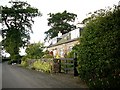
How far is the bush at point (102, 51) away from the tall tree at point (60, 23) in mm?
68170

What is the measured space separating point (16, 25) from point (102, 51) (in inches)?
2172

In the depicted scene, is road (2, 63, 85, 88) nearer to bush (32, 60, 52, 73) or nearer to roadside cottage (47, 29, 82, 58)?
bush (32, 60, 52, 73)

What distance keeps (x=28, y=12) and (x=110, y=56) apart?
181 ft

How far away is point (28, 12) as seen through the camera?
63656 mm

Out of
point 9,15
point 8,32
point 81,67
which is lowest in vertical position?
point 81,67

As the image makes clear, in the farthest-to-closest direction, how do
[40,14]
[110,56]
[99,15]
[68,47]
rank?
1. [40,14]
2. [68,47]
3. [99,15]
4. [110,56]

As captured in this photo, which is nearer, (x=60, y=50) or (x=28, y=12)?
(x=60, y=50)

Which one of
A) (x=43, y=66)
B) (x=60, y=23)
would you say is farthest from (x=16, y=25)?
(x=43, y=66)

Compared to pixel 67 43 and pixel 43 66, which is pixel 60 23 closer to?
pixel 67 43

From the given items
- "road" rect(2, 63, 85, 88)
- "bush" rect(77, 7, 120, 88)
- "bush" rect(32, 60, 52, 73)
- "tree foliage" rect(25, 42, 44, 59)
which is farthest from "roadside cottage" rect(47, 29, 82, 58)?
"bush" rect(77, 7, 120, 88)

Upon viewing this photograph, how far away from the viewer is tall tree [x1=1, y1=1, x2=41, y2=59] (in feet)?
202

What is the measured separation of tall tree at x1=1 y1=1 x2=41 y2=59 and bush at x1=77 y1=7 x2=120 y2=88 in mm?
50537

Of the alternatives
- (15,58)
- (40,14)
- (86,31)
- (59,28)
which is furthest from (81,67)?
(59,28)

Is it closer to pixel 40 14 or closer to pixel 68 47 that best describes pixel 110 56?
pixel 68 47
